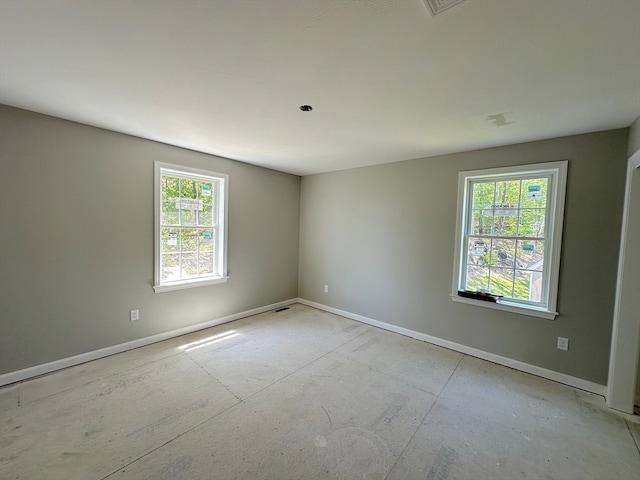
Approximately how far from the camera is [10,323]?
2.33 meters

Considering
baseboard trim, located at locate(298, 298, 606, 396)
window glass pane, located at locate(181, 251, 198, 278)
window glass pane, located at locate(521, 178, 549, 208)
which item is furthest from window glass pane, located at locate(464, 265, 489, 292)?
window glass pane, located at locate(181, 251, 198, 278)

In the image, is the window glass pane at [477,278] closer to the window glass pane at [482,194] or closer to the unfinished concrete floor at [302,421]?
the window glass pane at [482,194]

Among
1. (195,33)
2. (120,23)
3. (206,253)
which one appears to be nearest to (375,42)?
(195,33)

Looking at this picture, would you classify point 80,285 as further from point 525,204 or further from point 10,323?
point 525,204

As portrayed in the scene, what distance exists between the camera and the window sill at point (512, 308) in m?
2.67

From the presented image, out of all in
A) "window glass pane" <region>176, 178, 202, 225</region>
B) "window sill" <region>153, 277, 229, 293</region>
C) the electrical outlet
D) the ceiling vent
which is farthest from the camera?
"window glass pane" <region>176, 178, 202, 225</region>

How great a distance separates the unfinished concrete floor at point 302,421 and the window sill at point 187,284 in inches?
27.8

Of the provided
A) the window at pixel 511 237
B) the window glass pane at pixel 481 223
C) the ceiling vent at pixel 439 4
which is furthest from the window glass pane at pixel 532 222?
the ceiling vent at pixel 439 4

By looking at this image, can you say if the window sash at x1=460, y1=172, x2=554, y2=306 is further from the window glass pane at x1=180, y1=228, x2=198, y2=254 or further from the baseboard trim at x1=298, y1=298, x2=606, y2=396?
the window glass pane at x1=180, y1=228, x2=198, y2=254

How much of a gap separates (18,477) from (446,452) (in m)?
2.58

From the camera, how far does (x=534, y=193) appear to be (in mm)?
2824

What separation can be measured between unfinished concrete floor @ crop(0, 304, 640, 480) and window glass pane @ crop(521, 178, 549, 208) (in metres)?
1.82

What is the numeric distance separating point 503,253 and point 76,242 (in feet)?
15.1

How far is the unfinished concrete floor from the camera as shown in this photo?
1.62 m
